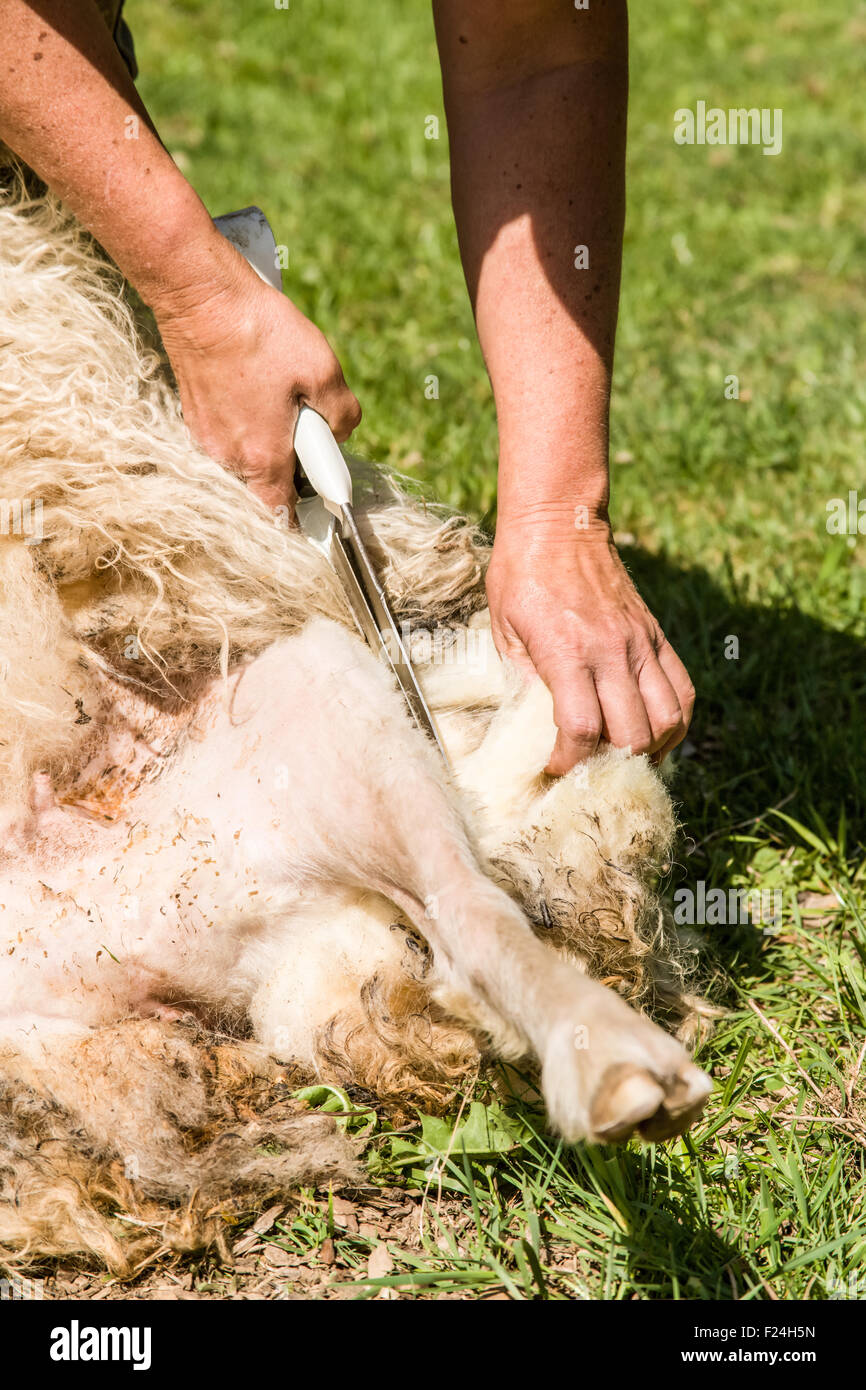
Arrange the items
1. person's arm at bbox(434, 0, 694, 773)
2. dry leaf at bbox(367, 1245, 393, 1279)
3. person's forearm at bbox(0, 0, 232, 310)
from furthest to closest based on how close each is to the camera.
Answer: person's arm at bbox(434, 0, 694, 773) < person's forearm at bbox(0, 0, 232, 310) < dry leaf at bbox(367, 1245, 393, 1279)

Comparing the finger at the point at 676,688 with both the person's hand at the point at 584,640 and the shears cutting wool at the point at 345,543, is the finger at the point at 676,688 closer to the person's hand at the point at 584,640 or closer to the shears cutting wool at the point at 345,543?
the person's hand at the point at 584,640

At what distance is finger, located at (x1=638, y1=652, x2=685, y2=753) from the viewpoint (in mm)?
2162

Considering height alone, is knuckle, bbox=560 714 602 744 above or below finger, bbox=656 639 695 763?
below

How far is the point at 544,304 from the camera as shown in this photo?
228 cm

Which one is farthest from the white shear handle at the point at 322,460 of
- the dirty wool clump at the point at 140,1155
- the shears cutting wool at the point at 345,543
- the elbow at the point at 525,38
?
the dirty wool clump at the point at 140,1155

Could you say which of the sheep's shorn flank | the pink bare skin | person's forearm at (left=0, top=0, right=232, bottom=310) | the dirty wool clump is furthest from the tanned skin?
the dirty wool clump

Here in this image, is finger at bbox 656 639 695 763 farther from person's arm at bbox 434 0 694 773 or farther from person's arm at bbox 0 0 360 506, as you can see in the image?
person's arm at bbox 0 0 360 506

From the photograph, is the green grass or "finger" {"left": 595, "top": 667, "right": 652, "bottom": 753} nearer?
the green grass

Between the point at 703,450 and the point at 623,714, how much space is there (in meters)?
2.22

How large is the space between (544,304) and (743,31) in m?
7.20

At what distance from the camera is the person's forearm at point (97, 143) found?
1999 millimetres

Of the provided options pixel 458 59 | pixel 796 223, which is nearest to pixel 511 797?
pixel 458 59

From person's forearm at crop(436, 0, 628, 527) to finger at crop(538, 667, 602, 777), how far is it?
349mm

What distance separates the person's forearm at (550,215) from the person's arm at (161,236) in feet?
1.17
